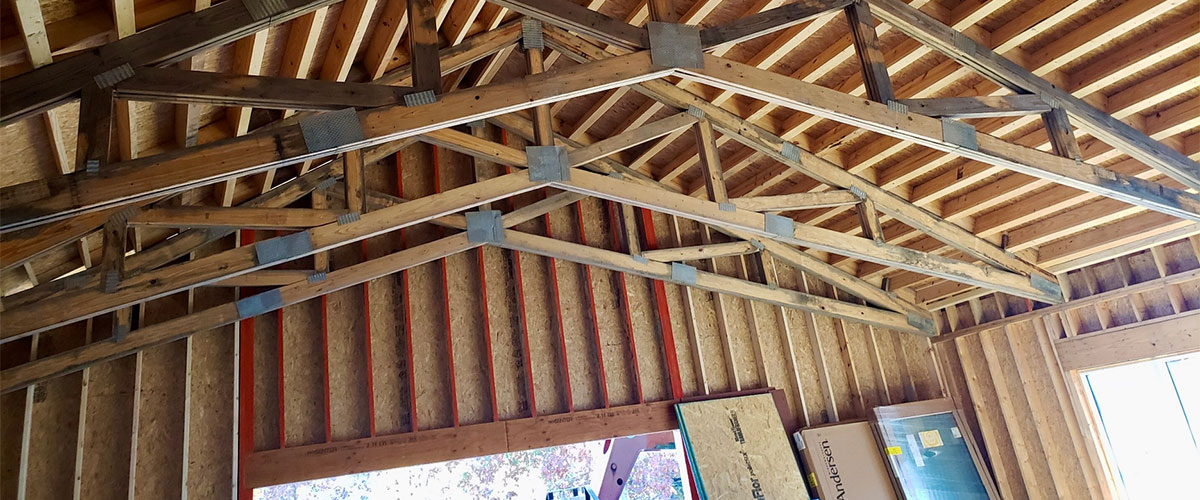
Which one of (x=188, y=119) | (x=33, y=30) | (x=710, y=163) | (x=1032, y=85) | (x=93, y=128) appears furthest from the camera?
(x=710, y=163)

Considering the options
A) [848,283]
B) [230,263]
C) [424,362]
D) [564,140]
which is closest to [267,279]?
[230,263]

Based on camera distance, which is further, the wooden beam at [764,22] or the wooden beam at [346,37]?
the wooden beam at [346,37]

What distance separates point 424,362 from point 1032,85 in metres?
5.84

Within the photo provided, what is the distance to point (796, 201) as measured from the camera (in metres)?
6.78

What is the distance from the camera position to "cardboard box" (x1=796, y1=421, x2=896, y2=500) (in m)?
7.95

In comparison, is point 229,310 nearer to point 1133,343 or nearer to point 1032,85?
point 1032,85

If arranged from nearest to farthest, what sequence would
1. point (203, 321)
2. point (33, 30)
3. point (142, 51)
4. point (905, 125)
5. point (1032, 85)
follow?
point (33, 30) → point (142, 51) → point (905, 125) → point (1032, 85) → point (203, 321)

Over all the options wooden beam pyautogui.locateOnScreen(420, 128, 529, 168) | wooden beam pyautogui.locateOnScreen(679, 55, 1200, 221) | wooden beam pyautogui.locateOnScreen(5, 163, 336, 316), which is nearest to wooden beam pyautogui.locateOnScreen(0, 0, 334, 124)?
wooden beam pyautogui.locateOnScreen(5, 163, 336, 316)

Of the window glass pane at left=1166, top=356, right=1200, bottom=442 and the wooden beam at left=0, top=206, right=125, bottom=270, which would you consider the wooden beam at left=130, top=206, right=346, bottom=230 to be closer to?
the wooden beam at left=0, top=206, right=125, bottom=270

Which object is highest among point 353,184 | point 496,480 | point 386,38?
point 386,38

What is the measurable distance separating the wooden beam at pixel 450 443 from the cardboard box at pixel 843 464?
153cm

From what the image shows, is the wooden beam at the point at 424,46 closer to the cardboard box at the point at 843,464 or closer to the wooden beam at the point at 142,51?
the wooden beam at the point at 142,51

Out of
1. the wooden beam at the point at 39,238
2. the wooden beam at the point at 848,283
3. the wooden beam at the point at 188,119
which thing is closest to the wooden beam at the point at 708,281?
the wooden beam at the point at 848,283

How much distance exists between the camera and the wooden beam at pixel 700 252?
26.8ft
